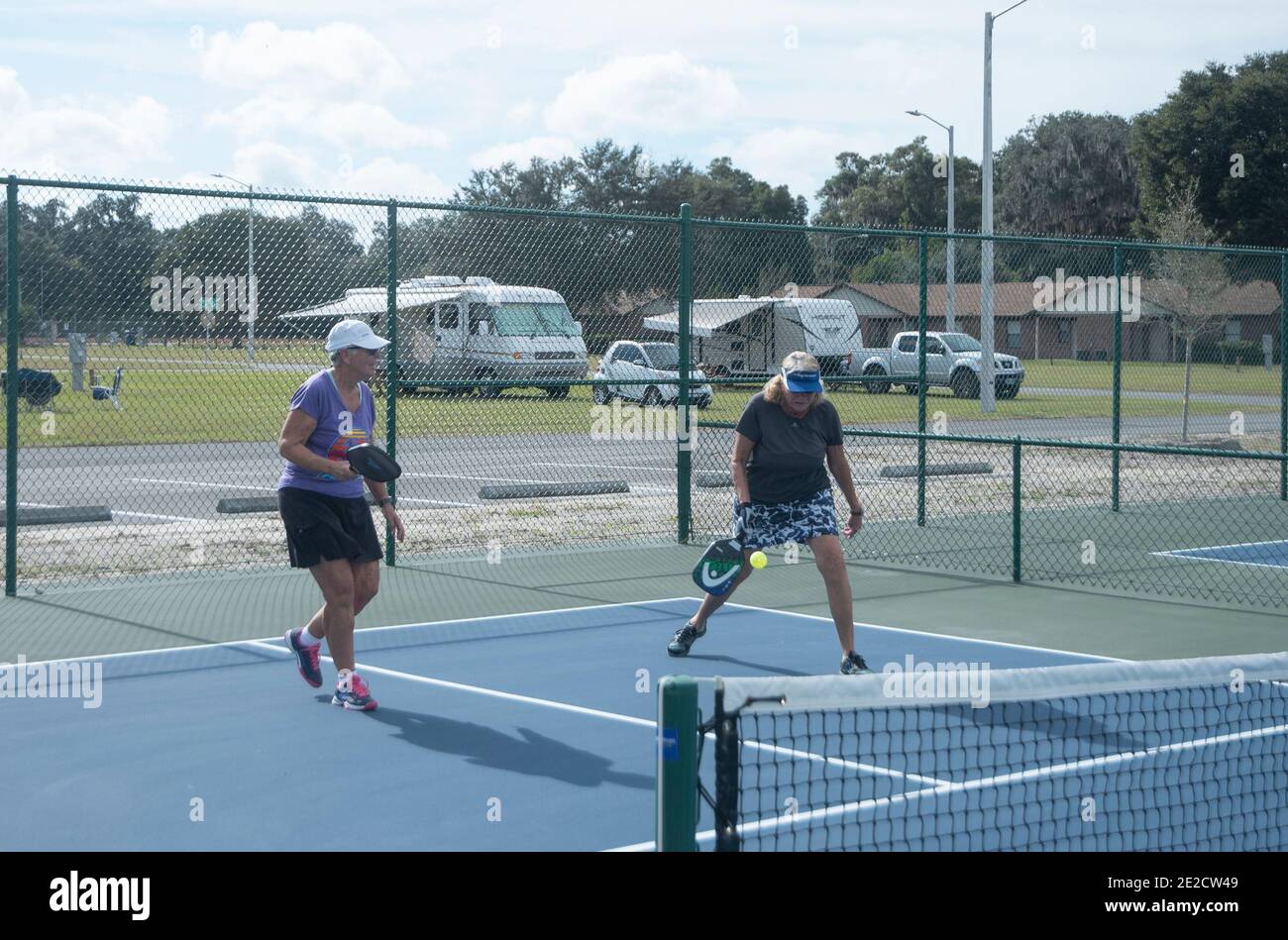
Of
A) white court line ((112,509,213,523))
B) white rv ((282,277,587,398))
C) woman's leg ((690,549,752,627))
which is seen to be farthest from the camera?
white court line ((112,509,213,523))

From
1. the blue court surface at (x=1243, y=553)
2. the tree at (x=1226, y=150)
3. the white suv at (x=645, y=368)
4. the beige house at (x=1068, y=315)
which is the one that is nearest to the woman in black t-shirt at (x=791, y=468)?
the blue court surface at (x=1243, y=553)

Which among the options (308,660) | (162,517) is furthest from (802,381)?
(162,517)

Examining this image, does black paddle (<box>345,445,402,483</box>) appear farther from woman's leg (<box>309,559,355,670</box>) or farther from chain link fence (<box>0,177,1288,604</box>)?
chain link fence (<box>0,177,1288,604</box>)

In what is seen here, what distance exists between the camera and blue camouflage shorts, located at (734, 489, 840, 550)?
28.7 ft

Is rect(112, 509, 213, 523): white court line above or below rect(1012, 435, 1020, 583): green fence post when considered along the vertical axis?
below

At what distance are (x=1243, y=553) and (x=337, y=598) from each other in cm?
920

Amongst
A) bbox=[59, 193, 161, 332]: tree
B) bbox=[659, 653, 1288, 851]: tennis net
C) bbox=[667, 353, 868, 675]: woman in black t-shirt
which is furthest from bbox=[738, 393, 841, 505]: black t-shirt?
bbox=[59, 193, 161, 332]: tree

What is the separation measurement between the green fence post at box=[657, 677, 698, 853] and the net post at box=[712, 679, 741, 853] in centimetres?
22

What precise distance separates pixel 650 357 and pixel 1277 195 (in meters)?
47.2

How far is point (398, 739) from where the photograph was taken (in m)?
7.23

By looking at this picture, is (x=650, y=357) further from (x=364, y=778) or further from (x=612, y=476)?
(x=364, y=778)

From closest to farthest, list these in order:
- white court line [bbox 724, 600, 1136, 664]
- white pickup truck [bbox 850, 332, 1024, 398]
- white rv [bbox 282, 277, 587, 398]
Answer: white court line [bbox 724, 600, 1136, 664], white rv [bbox 282, 277, 587, 398], white pickup truck [bbox 850, 332, 1024, 398]

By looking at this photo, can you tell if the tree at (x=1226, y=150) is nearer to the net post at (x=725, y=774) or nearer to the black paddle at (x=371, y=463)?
the black paddle at (x=371, y=463)
